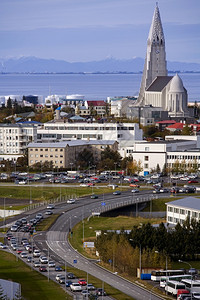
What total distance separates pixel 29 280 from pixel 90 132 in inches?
1606

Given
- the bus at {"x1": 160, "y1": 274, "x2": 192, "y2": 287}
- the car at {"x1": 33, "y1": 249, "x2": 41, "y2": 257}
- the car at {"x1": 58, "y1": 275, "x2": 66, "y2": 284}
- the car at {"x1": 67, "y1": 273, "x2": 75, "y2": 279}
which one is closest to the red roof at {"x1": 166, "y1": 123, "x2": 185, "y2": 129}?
the car at {"x1": 33, "y1": 249, "x2": 41, "y2": 257}

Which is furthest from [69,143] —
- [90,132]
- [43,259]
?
[43,259]

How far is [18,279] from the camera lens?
30.2 m

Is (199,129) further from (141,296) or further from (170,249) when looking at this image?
(141,296)

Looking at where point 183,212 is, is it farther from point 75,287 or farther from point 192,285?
point 75,287

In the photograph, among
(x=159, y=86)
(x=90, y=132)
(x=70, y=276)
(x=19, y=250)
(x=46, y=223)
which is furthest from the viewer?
(x=159, y=86)

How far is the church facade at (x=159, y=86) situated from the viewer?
94.1m

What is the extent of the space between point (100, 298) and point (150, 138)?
46.3m

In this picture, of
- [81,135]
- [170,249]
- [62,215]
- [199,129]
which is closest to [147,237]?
[170,249]

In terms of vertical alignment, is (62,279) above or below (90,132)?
below

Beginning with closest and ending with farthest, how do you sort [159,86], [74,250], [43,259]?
[43,259] → [74,250] → [159,86]

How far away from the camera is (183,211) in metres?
40.2

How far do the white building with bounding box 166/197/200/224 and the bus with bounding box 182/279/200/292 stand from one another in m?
9.56

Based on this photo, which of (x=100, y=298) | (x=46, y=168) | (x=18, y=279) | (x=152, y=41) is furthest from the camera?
(x=152, y=41)
